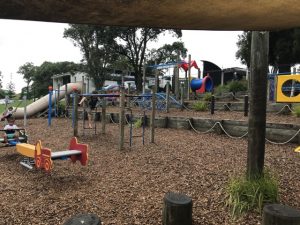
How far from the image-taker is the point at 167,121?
11383 millimetres

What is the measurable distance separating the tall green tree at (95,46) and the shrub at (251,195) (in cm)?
3037

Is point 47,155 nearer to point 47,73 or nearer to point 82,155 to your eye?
point 82,155

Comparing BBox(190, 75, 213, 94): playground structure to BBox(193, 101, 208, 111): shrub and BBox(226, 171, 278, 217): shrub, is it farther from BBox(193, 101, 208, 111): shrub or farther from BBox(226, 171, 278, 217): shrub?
BBox(226, 171, 278, 217): shrub

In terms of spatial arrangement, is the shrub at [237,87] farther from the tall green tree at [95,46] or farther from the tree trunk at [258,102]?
the tall green tree at [95,46]

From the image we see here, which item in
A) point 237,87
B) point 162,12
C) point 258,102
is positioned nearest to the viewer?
point 162,12

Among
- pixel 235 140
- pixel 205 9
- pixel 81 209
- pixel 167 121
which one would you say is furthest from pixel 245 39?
pixel 205 9

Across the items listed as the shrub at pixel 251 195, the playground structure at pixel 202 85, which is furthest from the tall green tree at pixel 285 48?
the shrub at pixel 251 195

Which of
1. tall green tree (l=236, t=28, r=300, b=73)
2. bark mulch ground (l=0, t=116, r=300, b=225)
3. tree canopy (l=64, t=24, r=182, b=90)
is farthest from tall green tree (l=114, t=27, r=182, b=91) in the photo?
bark mulch ground (l=0, t=116, r=300, b=225)

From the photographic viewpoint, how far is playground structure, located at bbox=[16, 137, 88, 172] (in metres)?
5.73

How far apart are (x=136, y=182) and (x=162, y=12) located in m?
4.16

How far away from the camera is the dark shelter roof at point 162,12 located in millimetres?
1213

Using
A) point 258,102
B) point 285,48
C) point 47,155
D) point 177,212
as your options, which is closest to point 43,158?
point 47,155

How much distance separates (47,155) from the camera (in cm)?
573

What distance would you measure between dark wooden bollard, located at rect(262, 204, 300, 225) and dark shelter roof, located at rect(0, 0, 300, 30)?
74.1 inches
